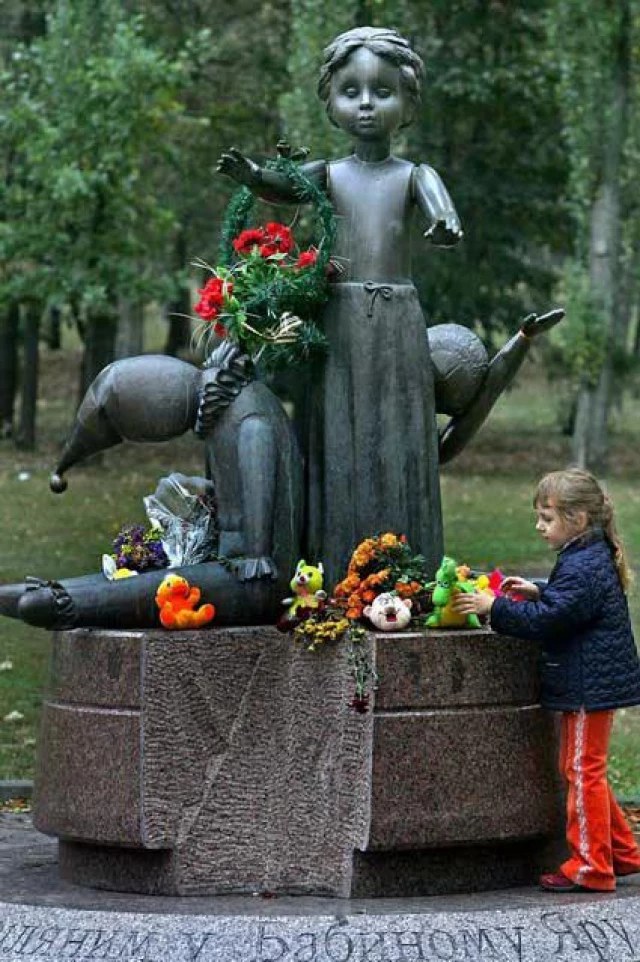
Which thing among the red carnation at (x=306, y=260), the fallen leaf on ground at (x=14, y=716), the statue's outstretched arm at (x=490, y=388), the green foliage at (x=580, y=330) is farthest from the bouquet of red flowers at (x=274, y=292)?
the green foliage at (x=580, y=330)

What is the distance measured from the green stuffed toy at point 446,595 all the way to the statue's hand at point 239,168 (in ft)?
5.20

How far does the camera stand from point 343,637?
7.21 meters

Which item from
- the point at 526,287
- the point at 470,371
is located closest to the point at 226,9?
the point at 526,287

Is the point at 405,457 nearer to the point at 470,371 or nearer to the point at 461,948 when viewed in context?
the point at 470,371

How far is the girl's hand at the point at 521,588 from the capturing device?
736 cm

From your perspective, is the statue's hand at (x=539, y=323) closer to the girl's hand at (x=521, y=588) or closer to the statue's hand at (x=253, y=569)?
the girl's hand at (x=521, y=588)

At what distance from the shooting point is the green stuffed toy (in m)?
7.26

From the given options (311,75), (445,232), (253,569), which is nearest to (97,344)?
(311,75)

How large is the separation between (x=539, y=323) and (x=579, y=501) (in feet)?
3.29

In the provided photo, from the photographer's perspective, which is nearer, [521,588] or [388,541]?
[521,588]

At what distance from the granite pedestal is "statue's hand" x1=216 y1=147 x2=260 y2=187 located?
164cm

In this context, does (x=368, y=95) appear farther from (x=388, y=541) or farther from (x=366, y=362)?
(x=388, y=541)

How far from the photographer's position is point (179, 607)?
7.31 meters

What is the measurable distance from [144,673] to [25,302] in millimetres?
22399
